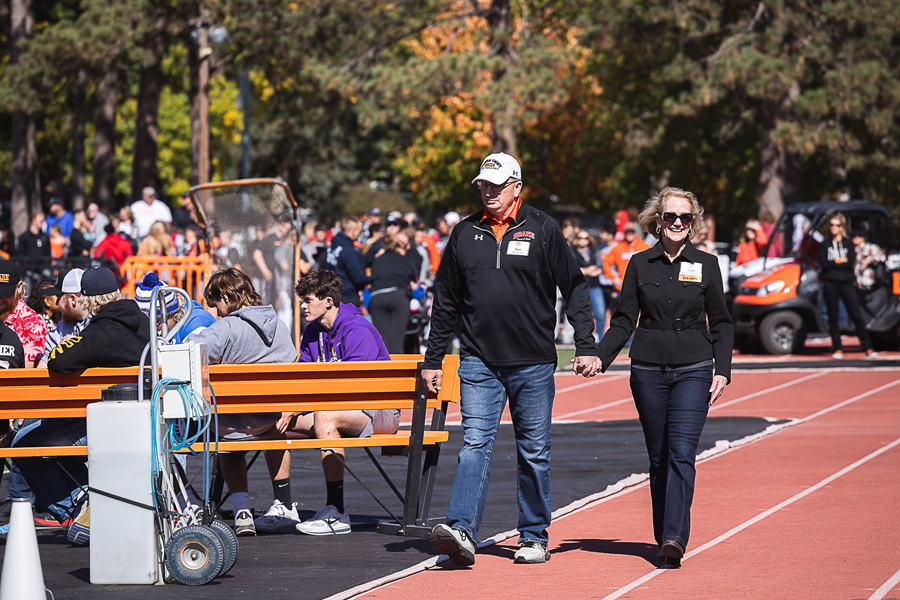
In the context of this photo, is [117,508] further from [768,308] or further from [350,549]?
[768,308]

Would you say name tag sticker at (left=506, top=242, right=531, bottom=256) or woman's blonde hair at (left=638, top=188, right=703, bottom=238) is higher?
woman's blonde hair at (left=638, top=188, right=703, bottom=238)

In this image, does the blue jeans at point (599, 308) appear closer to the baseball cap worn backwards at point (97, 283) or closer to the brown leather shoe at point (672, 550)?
the baseball cap worn backwards at point (97, 283)

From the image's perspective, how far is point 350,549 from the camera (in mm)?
6473

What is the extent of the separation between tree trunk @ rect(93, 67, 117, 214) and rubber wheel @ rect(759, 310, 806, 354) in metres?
20.9

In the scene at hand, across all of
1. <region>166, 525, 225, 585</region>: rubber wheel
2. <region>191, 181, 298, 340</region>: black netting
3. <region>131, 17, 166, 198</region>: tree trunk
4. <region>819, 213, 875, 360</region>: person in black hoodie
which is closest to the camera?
<region>166, 525, 225, 585</region>: rubber wheel

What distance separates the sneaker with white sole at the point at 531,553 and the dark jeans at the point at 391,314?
28.6 feet

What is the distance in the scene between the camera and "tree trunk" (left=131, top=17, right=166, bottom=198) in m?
30.7

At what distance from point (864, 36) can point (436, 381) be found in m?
25.9

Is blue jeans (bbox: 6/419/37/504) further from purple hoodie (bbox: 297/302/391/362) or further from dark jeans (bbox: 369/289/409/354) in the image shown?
dark jeans (bbox: 369/289/409/354)

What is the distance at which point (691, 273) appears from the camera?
610 centimetres

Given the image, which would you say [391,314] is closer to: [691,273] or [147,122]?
[691,273]

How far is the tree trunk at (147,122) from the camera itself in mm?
30688

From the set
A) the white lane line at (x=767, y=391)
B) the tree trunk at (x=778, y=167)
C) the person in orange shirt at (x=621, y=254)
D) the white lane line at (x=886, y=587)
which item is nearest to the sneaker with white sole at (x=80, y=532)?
the white lane line at (x=886, y=587)

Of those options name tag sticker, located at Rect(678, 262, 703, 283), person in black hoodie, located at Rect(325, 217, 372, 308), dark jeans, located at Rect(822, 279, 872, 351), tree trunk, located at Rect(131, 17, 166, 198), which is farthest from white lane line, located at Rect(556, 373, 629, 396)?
tree trunk, located at Rect(131, 17, 166, 198)
